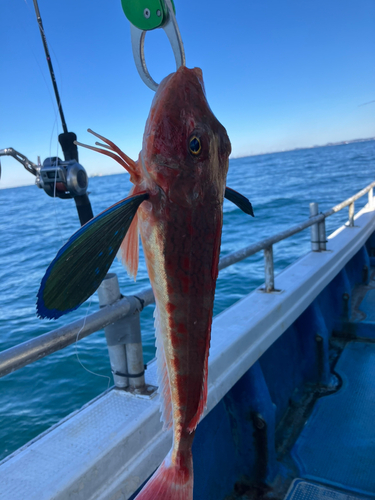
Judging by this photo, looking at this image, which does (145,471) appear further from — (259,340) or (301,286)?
(301,286)

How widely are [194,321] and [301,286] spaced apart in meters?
2.94

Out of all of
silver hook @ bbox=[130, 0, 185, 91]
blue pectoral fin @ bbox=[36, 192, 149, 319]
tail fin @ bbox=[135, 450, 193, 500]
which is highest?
silver hook @ bbox=[130, 0, 185, 91]

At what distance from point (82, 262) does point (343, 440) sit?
297cm

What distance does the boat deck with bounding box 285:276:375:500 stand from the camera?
251 centimetres

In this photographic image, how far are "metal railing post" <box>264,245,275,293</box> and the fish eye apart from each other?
2511 millimetres

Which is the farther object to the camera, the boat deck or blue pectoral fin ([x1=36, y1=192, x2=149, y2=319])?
the boat deck

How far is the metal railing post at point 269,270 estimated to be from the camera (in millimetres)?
3326

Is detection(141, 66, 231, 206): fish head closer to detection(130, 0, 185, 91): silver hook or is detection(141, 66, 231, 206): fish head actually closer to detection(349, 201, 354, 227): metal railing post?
detection(130, 0, 185, 91): silver hook

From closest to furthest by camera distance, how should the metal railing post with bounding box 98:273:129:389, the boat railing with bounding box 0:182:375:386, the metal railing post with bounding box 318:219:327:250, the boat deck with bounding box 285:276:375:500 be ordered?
the boat railing with bounding box 0:182:375:386 < the metal railing post with bounding box 98:273:129:389 < the boat deck with bounding box 285:276:375:500 < the metal railing post with bounding box 318:219:327:250

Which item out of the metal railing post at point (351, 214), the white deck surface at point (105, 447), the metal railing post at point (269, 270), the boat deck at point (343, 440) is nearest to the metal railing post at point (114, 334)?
the white deck surface at point (105, 447)

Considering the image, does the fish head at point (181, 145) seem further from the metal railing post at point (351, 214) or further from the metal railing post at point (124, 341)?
the metal railing post at point (351, 214)

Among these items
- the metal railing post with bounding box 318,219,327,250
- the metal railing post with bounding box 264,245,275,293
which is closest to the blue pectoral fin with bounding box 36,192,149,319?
the metal railing post with bounding box 264,245,275,293

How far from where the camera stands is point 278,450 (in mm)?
2887

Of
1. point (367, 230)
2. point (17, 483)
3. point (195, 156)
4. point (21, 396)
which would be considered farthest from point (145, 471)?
point (367, 230)
